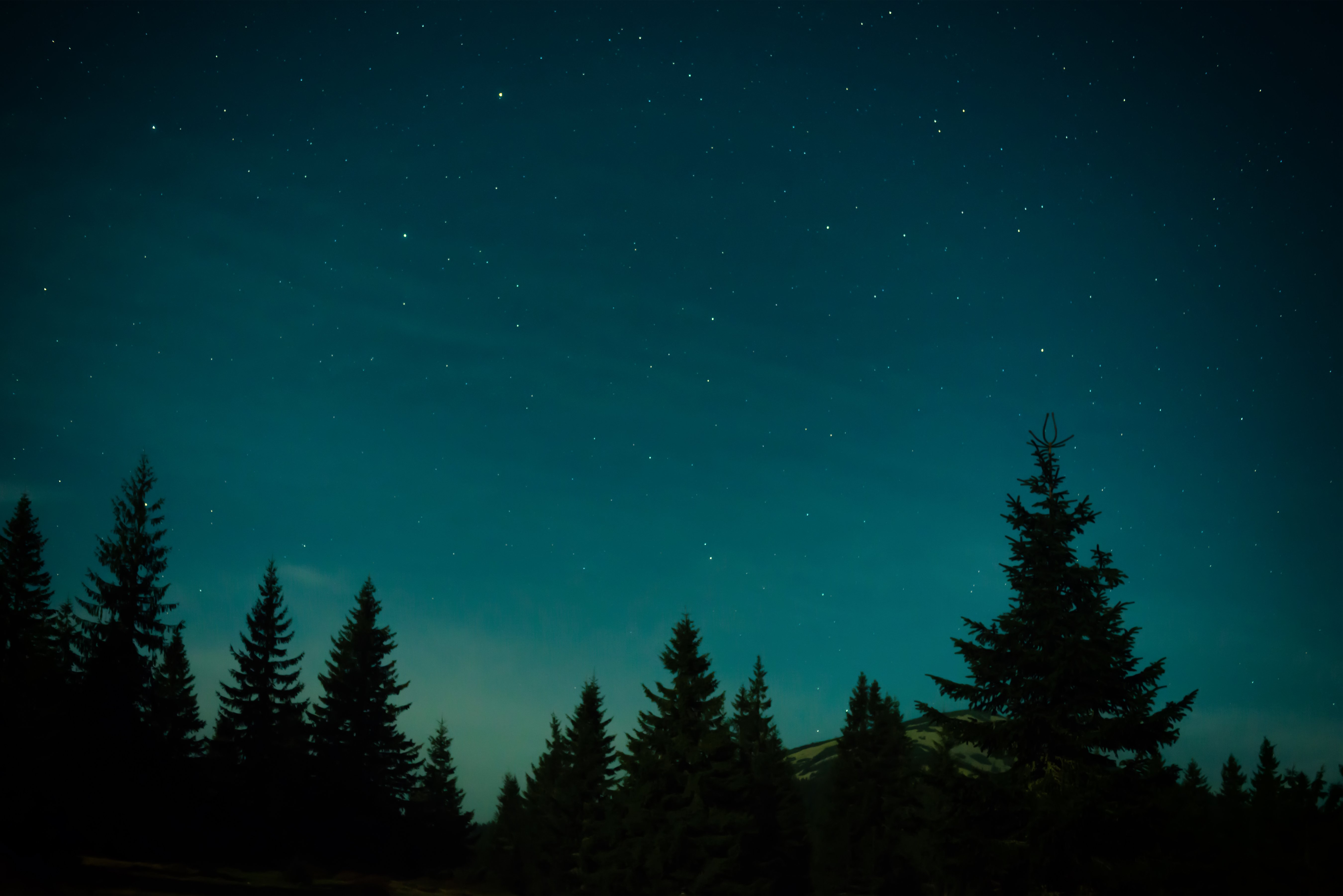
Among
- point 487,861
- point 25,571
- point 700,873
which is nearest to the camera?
point 700,873

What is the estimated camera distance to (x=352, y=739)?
3934cm

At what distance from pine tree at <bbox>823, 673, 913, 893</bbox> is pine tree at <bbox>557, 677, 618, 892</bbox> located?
1637cm

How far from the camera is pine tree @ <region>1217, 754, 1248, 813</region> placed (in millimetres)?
31109

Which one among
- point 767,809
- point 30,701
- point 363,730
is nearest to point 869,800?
point 767,809

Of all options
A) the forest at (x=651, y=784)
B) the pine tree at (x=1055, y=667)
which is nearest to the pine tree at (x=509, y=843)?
the forest at (x=651, y=784)

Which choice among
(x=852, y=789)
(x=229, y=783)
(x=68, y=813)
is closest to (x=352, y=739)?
(x=229, y=783)

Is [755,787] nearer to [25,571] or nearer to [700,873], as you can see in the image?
[700,873]

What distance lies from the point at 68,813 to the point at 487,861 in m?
49.6

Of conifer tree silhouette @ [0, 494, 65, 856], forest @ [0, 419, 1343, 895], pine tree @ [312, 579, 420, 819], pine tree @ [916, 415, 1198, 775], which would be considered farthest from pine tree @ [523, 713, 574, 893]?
pine tree @ [916, 415, 1198, 775]

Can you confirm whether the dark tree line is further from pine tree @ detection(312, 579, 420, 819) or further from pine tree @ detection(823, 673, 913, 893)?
pine tree @ detection(823, 673, 913, 893)

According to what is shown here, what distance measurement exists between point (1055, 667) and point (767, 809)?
2974 cm

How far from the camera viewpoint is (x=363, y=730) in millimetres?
39625

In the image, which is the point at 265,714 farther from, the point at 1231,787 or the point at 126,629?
the point at 1231,787

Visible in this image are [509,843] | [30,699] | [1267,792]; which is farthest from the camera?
[509,843]
